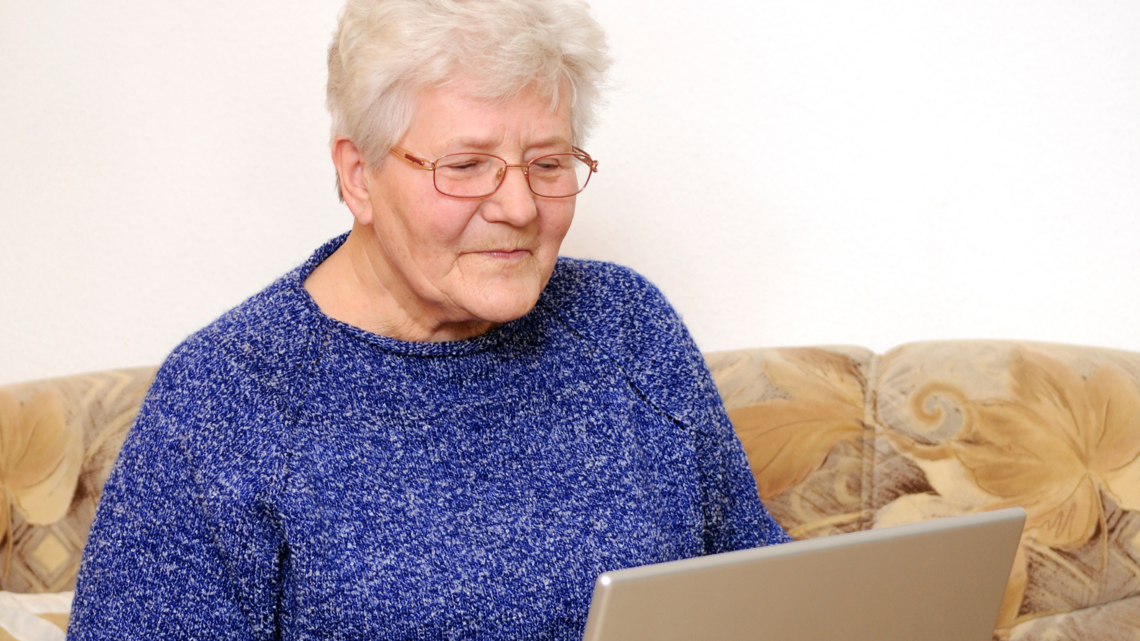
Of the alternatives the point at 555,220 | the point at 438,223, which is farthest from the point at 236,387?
the point at 555,220

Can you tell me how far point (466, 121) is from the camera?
106 centimetres

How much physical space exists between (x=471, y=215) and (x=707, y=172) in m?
0.78

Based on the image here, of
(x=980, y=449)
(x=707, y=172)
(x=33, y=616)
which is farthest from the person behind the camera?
(x=707, y=172)

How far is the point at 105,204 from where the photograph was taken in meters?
1.78

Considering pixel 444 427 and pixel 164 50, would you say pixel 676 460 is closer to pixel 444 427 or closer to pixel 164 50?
pixel 444 427

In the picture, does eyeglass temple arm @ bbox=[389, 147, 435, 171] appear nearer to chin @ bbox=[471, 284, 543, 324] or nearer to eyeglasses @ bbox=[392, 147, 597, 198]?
eyeglasses @ bbox=[392, 147, 597, 198]

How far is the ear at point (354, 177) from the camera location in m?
1.15

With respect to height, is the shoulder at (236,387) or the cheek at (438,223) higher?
the cheek at (438,223)

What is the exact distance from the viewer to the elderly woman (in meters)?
1.05

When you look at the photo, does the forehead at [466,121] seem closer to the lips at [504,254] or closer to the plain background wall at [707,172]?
the lips at [504,254]

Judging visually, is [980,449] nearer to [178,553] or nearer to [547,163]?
[547,163]

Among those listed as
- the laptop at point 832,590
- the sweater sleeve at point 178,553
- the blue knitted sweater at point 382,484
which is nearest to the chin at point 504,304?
the blue knitted sweater at point 382,484

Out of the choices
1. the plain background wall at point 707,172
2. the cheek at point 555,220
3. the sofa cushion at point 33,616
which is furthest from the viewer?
the plain background wall at point 707,172

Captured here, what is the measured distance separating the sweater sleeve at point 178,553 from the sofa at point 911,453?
357 mm
